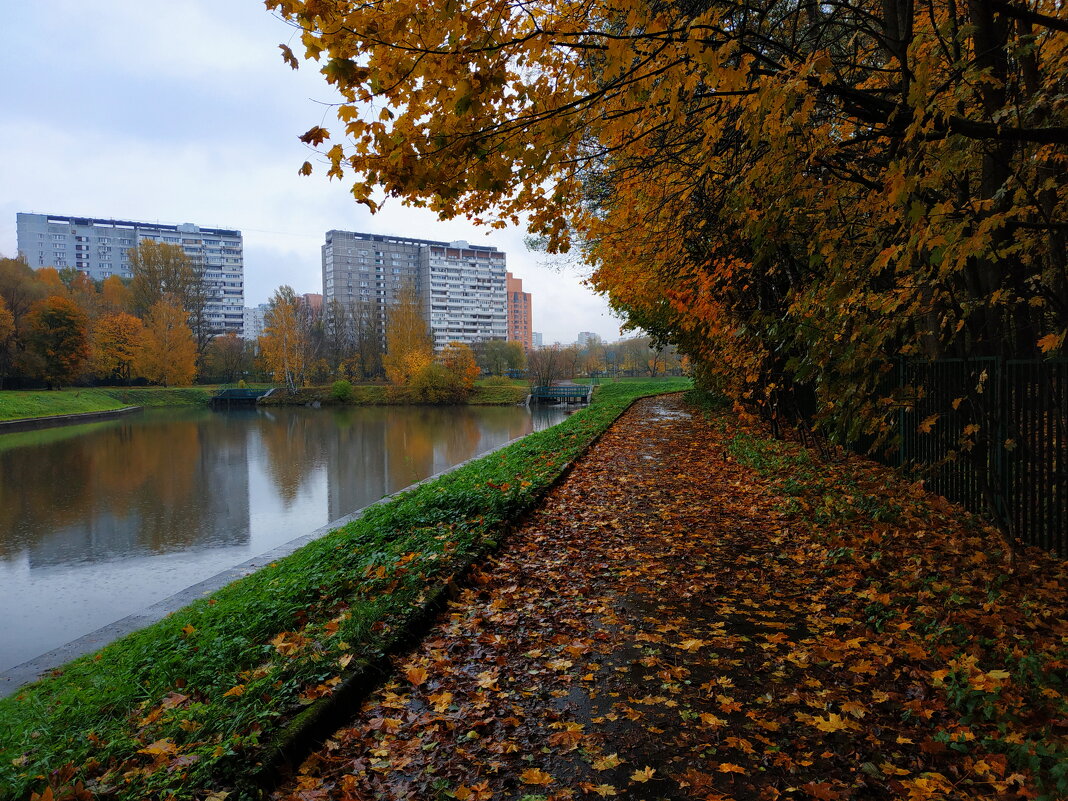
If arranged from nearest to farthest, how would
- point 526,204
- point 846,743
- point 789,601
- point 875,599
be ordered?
point 846,743 → point 875,599 → point 789,601 → point 526,204

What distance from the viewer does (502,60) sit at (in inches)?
147

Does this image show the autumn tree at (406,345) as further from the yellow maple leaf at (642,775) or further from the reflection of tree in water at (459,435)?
the yellow maple leaf at (642,775)

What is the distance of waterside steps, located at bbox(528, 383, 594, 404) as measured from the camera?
1976 inches

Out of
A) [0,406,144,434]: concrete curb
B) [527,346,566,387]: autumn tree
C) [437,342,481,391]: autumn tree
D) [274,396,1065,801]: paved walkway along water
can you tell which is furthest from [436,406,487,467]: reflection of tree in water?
[0,406,144,434]: concrete curb

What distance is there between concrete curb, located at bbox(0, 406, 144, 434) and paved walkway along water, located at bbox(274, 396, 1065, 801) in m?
38.6

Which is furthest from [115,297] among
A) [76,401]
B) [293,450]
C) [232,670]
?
[232,670]

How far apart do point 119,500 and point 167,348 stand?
173ft

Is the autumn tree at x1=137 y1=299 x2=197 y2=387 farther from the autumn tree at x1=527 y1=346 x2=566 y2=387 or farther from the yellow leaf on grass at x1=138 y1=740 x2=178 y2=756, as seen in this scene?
the yellow leaf on grass at x1=138 y1=740 x2=178 y2=756

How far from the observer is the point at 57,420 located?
3759 cm

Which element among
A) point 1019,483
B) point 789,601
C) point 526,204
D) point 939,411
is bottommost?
point 789,601

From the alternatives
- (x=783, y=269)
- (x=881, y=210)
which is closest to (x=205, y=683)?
(x=881, y=210)

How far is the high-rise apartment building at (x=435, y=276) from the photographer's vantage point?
380 ft

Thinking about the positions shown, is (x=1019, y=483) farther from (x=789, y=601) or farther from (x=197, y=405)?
(x=197, y=405)

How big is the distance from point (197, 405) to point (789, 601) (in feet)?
Result: 202
